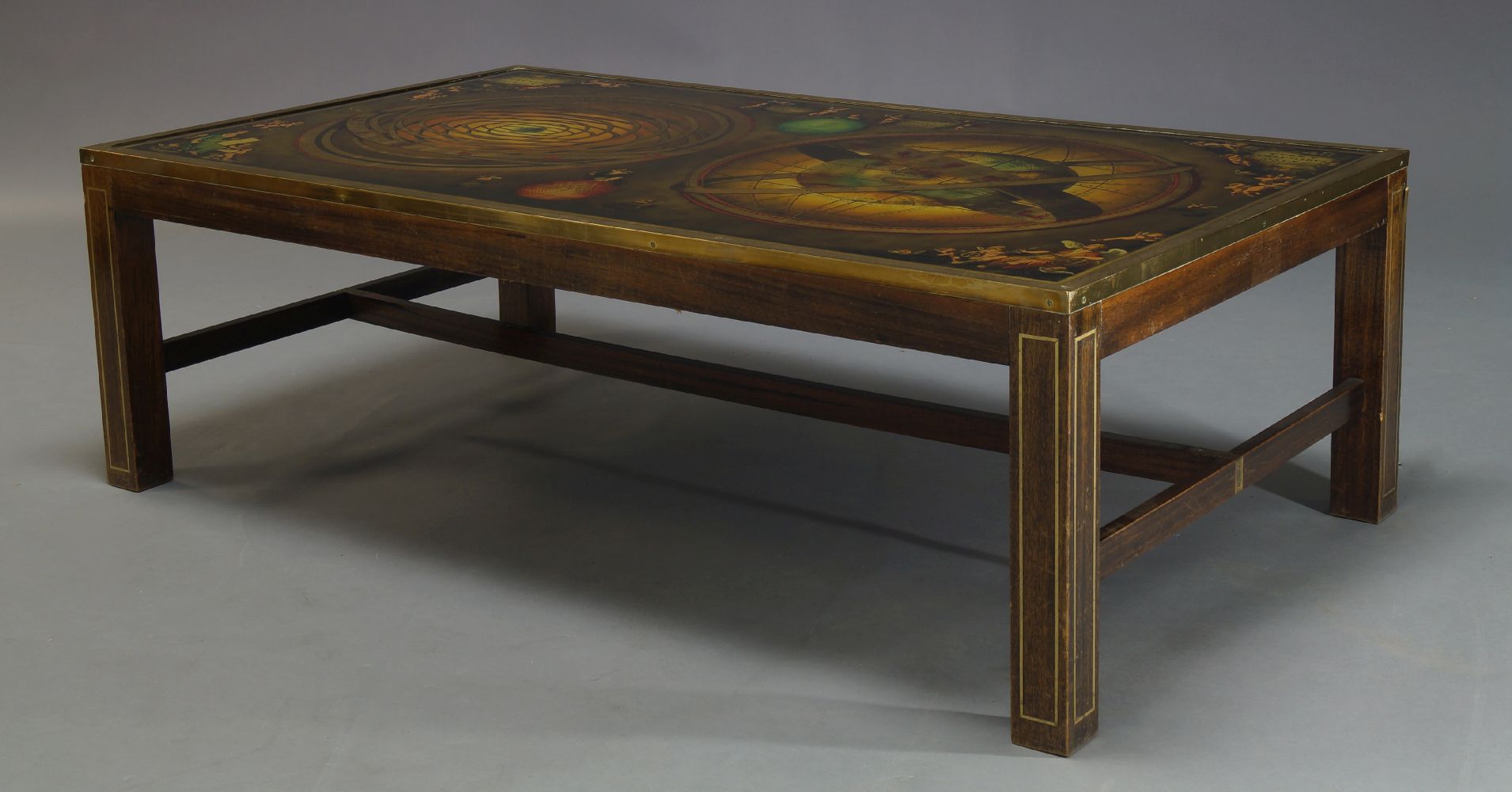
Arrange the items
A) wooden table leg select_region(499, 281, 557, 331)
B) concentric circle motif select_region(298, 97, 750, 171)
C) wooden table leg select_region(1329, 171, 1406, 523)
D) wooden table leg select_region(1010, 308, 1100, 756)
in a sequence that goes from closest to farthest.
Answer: wooden table leg select_region(1010, 308, 1100, 756)
wooden table leg select_region(1329, 171, 1406, 523)
concentric circle motif select_region(298, 97, 750, 171)
wooden table leg select_region(499, 281, 557, 331)

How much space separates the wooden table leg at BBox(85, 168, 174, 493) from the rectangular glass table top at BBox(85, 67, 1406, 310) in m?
0.13

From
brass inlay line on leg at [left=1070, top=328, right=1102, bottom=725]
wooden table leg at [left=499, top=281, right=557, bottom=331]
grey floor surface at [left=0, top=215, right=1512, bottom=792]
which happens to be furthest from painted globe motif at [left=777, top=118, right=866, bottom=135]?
brass inlay line on leg at [left=1070, top=328, right=1102, bottom=725]

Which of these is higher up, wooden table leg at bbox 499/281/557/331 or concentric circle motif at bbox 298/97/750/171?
concentric circle motif at bbox 298/97/750/171

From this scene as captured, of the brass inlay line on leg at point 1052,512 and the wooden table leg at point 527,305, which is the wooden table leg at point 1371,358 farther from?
the wooden table leg at point 527,305

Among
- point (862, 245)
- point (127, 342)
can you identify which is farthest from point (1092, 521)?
point (127, 342)

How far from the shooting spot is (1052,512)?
2.44 m

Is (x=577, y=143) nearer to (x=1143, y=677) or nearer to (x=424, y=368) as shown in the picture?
(x=424, y=368)

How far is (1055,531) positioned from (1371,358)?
1.12 m

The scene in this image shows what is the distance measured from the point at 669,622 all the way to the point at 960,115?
132cm

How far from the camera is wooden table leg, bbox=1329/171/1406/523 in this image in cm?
320

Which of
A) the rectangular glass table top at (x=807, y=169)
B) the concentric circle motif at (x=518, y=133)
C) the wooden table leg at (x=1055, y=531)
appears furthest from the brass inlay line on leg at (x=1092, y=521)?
the concentric circle motif at (x=518, y=133)

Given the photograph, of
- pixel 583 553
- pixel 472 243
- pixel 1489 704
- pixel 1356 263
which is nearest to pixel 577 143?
pixel 472 243

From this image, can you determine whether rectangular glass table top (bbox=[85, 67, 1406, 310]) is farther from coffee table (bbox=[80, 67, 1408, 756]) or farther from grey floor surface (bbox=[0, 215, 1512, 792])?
grey floor surface (bbox=[0, 215, 1512, 792])

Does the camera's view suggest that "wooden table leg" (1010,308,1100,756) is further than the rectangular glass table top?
No
